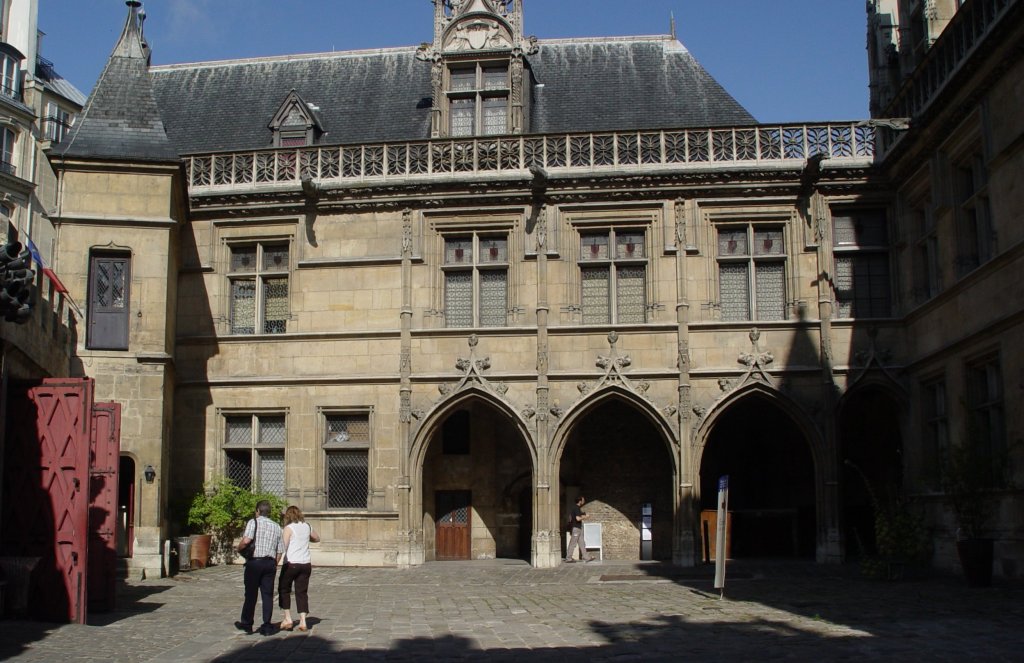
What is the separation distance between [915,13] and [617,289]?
721cm

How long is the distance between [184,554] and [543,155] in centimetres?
951

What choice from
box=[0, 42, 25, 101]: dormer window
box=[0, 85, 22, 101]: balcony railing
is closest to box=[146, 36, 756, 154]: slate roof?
box=[0, 85, 22, 101]: balcony railing

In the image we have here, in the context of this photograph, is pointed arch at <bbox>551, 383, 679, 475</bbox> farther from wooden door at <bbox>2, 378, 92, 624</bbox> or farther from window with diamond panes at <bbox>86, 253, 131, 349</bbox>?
wooden door at <bbox>2, 378, 92, 624</bbox>

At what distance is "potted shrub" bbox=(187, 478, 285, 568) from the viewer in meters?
20.0

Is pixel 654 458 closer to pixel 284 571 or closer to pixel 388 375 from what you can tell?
pixel 388 375

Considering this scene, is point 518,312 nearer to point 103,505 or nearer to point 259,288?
point 259,288

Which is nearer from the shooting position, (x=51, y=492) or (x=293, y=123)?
(x=51, y=492)

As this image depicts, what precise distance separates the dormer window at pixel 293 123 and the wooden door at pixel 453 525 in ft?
25.2

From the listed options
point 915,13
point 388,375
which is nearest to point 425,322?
point 388,375

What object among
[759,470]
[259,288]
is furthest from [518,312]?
[759,470]

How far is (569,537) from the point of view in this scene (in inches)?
843

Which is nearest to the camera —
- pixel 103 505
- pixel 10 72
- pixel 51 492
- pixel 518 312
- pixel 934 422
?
pixel 51 492

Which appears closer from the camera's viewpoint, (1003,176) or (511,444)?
(1003,176)

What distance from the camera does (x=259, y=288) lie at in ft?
70.7
